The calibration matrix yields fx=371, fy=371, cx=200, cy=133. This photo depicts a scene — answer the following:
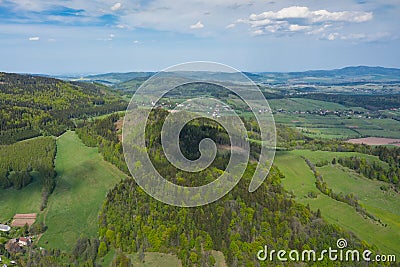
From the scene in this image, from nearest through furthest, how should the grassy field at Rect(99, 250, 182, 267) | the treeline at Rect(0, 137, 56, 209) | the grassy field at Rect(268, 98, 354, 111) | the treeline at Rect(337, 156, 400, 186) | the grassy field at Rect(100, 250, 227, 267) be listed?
Result: the grassy field at Rect(100, 250, 227, 267) < the grassy field at Rect(99, 250, 182, 267) < the treeline at Rect(0, 137, 56, 209) < the treeline at Rect(337, 156, 400, 186) < the grassy field at Rect(268, 98, 354, 111)

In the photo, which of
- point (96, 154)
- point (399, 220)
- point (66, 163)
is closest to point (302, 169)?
point (399, 220)

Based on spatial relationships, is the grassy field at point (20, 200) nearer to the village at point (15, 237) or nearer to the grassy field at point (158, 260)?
the village at point (15, 237)

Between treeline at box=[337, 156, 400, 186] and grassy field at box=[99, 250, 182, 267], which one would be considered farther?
treeline at box=[337, 156, 400, 186]

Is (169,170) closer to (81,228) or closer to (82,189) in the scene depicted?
(81,228)

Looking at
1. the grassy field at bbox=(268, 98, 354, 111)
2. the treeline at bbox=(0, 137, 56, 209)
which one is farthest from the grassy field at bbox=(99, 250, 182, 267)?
the grassy field at bbox=(268, 98, 354, 111)

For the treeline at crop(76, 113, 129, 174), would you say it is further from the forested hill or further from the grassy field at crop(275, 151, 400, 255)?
the grassy field at crop(275, 151, 400, 255)
